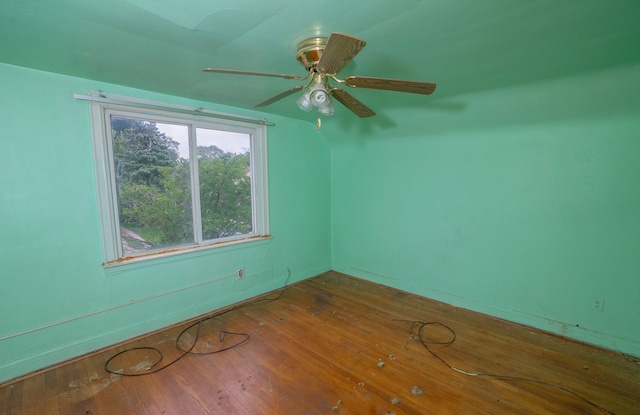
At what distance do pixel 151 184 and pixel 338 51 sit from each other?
220cm

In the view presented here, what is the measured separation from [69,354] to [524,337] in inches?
153

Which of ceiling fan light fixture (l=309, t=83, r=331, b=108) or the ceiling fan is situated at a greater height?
the ceiling fan

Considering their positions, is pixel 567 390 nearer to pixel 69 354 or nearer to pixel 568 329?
pixel 568 329

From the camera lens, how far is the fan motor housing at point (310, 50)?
1509 mm

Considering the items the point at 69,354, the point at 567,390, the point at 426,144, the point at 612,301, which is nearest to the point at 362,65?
the point at 426,144

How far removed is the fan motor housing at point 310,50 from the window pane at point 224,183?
1.64 metres

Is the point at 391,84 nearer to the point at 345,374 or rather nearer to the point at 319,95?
the point at 319,95

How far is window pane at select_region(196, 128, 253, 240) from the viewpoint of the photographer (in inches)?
111

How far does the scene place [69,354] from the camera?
2061mm

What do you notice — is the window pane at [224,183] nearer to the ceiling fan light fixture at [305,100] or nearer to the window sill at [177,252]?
the window sill at [177,252]

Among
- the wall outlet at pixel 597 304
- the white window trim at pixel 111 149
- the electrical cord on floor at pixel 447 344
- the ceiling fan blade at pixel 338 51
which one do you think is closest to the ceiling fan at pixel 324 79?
A: the ceiling fan blade at pixel 338 51

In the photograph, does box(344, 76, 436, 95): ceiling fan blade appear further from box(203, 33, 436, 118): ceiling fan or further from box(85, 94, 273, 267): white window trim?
box(85, 94, 273, 267): white window trim

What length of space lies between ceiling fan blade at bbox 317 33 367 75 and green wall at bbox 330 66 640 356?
4.06 ft

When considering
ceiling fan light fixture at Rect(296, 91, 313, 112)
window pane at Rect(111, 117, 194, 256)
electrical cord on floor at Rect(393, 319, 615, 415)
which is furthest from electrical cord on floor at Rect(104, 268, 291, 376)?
ceiling fan light fixture at Rect(296, 91, 313, 112)
